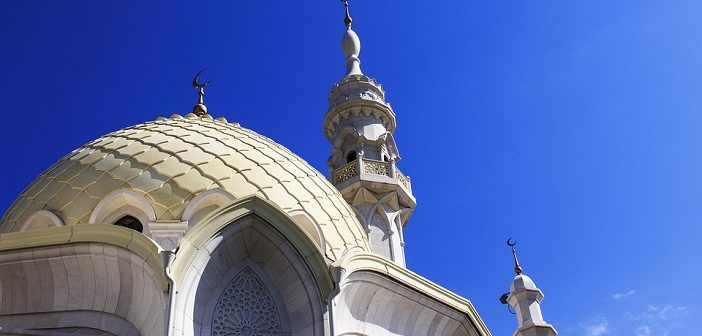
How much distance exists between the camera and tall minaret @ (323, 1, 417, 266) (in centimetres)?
2119

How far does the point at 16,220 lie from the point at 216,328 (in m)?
5.59

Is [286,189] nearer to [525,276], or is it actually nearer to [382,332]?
[382,332]

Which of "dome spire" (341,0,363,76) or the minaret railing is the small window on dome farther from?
"dome spire" (341,0,363,76)

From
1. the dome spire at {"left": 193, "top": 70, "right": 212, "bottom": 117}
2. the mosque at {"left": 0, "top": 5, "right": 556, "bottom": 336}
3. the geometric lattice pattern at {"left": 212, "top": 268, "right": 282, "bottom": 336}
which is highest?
the dome spire at {"left": 193, "top": 70, "right": 212, "bottom": 117}

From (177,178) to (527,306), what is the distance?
7.31m

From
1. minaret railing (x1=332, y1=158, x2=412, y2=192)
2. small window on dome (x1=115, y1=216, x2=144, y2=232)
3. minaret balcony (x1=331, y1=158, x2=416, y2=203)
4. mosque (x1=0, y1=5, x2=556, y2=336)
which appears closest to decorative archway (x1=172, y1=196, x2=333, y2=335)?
mosque (x1=0, y1=5, x2=556, y2=336)

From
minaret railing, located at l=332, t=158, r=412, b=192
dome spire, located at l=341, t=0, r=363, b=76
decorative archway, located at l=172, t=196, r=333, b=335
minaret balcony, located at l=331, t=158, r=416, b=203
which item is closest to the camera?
decorative archway, located at l=172, t=196, r=333, b=335

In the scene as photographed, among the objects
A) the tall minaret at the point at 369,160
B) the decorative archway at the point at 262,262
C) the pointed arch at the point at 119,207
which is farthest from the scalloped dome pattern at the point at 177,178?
the tall minaret at the point at 369,160

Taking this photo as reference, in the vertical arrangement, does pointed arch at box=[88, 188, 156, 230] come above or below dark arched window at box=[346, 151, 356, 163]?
below

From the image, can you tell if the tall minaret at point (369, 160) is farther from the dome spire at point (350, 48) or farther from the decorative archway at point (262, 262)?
the decorative archway at point (262, 262)

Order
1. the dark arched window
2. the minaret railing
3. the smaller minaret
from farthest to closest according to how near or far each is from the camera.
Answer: the dark arched window
the minaret railing
the smaller minaret

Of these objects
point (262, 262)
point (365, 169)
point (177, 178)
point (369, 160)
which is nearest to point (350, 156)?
point (369, 160)

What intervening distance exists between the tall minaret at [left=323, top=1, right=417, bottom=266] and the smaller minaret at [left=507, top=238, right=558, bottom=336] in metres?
4.90

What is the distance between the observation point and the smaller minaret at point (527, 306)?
592 inches
